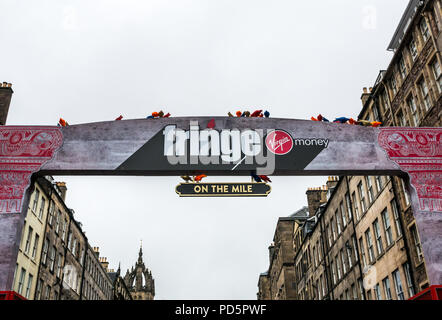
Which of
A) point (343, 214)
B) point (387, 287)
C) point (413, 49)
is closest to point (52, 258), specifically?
point (343, 214)

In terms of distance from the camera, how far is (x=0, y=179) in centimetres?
1210

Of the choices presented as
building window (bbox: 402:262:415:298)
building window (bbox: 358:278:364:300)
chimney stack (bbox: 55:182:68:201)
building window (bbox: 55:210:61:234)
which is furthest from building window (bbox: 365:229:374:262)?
chimney stack (bbox: 55:182:68:201)

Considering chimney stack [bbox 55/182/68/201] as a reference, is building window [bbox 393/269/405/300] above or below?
below

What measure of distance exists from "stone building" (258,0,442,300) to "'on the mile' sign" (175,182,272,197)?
7274 millimetres

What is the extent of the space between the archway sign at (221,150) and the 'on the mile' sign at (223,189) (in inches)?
23.3

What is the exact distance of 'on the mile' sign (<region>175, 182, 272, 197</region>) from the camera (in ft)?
39.0

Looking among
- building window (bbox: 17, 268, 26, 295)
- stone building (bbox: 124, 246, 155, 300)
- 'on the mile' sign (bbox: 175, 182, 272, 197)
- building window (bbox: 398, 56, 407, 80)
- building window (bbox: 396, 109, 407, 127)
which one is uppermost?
stone building (bbox: 124, 246, 155, 300)

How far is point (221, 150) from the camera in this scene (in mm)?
12773

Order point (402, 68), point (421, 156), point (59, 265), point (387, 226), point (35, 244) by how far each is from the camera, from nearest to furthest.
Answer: point (421, 156) < point (402, 68) < point (387, 226) < point (35, 244) < point (59, 265)

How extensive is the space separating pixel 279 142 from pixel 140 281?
122 m

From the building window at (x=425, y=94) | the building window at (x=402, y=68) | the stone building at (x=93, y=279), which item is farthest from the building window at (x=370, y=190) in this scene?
the stone building at (x=93, y=279)

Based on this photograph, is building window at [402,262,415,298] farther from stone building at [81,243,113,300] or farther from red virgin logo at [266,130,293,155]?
stone building at [81,243,113,300]

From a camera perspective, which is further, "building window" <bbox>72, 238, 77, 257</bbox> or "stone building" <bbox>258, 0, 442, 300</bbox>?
"building window" <bbox>72, 238, 77, 257</bbox>

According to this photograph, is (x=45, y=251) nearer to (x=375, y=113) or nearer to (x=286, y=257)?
(x=375, y=113)
